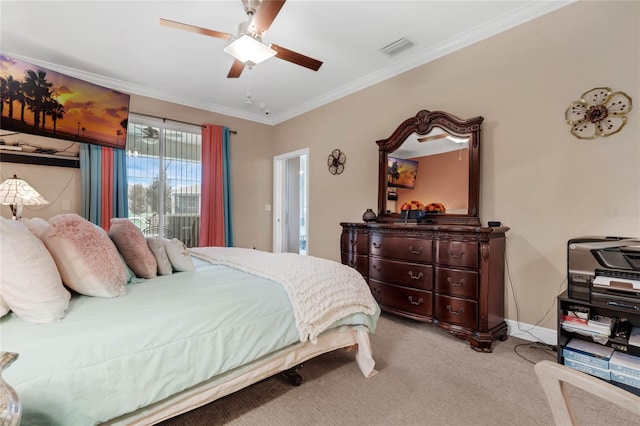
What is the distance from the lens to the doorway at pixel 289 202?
18.1 feet

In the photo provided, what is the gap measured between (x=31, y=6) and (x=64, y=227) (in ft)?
8.36

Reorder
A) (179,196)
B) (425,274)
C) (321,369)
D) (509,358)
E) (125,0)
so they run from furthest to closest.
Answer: (179,196) → (425,274) → (125,0) → (509,358) → (321,369)

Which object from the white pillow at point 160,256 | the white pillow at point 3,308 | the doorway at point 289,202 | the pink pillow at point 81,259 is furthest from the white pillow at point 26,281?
the doorway at point 289,202

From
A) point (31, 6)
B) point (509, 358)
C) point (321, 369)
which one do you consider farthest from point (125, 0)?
point (509, 358)

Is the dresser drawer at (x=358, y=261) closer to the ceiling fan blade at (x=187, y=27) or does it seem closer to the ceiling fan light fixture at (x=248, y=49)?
the ceiling fan light fixture at (x=248, y=49)

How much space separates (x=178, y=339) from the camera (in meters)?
1.27

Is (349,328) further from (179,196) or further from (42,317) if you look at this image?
(179,196)

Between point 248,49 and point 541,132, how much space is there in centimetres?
250

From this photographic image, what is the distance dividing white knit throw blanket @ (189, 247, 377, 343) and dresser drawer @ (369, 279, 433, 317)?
2.84 ft

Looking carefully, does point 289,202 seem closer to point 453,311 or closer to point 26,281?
point 453,311

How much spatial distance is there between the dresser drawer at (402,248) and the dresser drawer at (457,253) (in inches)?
3.7

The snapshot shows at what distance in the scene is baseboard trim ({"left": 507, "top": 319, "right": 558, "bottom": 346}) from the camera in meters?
2.47

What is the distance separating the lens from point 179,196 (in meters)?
4.61

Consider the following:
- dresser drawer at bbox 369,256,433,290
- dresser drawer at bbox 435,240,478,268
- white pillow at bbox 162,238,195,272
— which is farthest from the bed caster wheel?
dresser drawer at bbox 435,240,478,268
